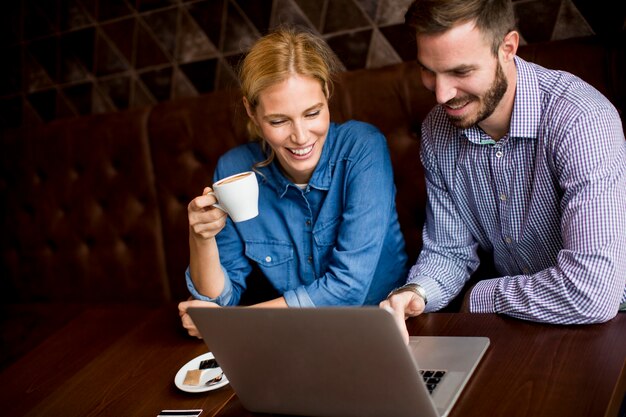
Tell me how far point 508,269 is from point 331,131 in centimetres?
55

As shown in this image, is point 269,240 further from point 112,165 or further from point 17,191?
point 17,191

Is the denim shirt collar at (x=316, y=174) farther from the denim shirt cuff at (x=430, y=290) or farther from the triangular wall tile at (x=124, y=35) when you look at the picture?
the triangular wall tile at (x=124, y=35)

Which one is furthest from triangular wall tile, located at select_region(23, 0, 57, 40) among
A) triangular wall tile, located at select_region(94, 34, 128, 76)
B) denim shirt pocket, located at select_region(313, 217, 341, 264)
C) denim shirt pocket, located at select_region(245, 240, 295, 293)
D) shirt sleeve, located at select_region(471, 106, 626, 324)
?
shirt sleeve, located at select_region(471, 106, 626, 324)

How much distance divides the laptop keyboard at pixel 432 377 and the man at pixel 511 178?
0.44 ft

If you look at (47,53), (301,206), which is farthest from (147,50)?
(301,206)

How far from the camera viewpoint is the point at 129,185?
8.00 feet

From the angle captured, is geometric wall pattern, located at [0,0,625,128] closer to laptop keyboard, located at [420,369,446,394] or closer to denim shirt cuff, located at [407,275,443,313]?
denim shirt cuff, located at [407,275,443,313]

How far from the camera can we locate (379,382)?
95cm

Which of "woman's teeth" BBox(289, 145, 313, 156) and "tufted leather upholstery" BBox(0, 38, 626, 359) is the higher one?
"woman's teeth" BBox(289, 145, 313, 156)

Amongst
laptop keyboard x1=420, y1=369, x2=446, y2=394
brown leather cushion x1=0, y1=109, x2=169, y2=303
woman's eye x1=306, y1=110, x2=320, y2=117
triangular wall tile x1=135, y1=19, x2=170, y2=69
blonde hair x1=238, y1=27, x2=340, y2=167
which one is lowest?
brown leather cushion x1=0, y1=109, x2=169, y2=303

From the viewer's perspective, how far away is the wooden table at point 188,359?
953 mm

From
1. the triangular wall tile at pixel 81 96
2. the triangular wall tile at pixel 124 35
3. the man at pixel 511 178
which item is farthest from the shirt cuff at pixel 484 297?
the triangular wall tile at pixel 81 96

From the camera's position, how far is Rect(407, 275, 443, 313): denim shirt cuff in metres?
1.46

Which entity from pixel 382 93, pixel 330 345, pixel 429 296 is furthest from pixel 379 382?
pixel 382 93
